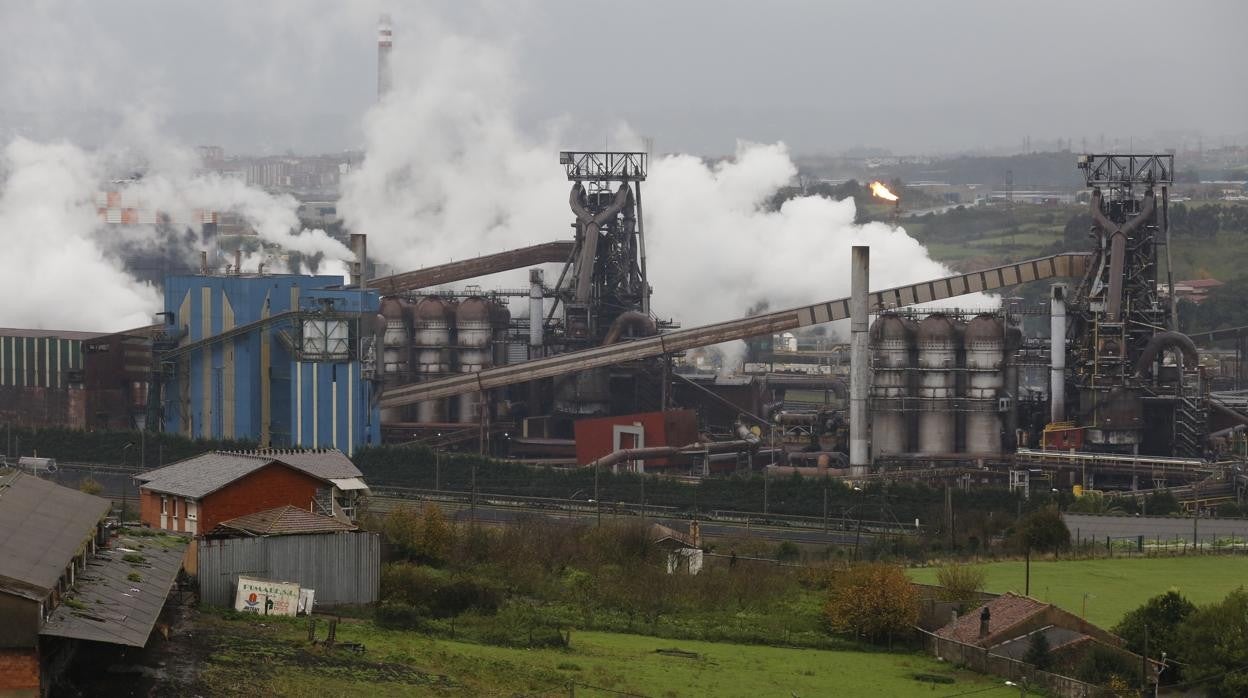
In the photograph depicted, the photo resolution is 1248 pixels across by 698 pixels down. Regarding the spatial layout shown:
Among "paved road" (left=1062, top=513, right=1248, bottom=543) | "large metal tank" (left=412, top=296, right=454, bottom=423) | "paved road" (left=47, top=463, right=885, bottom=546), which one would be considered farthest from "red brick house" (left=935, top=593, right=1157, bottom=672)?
"large metal tank" (left=412, top=296, right=454, bottom=423)

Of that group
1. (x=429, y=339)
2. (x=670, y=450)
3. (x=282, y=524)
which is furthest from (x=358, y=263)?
(x=282, y=524)

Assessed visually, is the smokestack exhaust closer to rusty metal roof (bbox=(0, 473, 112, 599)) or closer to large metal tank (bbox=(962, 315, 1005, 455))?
large metal tank (bbox=(962, 315, 1005, 455))

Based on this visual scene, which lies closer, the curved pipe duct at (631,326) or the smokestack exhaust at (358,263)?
the smokestack exhaust at (358,263)

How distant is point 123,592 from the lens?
28406 mm

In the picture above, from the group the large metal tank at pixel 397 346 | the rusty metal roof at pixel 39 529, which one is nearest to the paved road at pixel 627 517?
the rusty metal roof at pixel 39 529

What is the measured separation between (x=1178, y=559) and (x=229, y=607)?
21.6 m

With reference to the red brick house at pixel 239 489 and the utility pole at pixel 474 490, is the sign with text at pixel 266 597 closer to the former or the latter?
the red brick house at pixel 239 489

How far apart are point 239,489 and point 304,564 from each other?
2578 millimetres

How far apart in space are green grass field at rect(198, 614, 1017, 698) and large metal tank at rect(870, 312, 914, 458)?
27932 mm

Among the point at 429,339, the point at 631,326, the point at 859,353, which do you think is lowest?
the point at 859,353

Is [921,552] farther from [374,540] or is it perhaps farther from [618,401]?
[618,401]

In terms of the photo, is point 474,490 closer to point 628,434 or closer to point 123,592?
point 628,434

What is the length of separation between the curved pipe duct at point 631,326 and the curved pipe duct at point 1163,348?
17.2m

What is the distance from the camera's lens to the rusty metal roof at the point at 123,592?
81.8 feet
